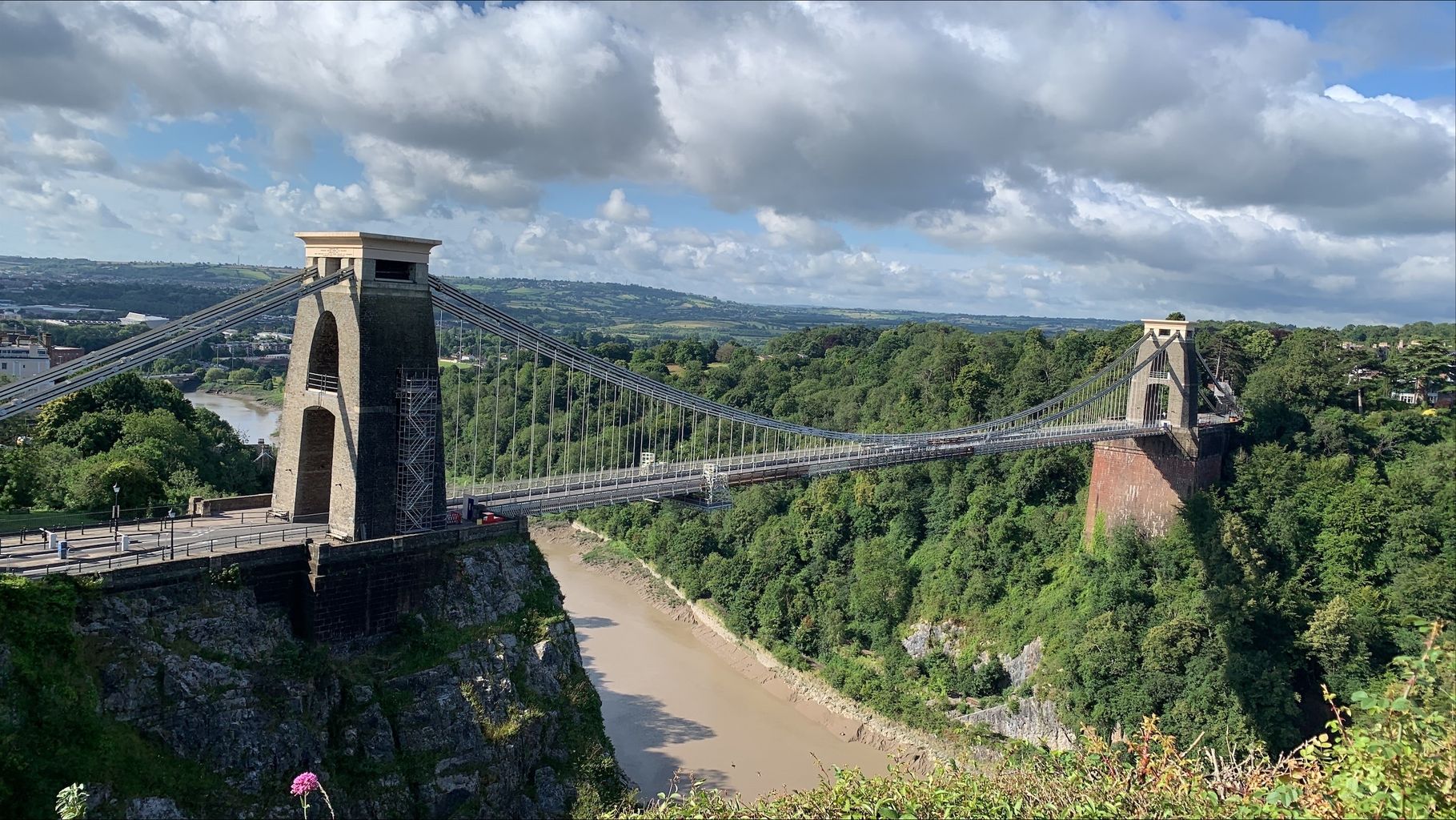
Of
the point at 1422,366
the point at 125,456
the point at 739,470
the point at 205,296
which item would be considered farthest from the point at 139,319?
the point at 1422,366

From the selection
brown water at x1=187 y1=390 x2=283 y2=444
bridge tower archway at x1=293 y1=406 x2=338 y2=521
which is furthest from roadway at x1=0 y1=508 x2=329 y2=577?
brown water at x1=187 y1=390 x2=283 y2=444

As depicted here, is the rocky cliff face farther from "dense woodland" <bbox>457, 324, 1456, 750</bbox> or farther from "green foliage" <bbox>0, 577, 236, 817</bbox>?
"dense woodland" <bbox>457, 324, 1456, 750</bbox>

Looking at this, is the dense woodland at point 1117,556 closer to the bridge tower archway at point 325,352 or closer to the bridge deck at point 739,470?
the bridge deck at point 739,470

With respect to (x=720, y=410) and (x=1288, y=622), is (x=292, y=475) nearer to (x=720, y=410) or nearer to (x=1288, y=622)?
(x=720, y=410)

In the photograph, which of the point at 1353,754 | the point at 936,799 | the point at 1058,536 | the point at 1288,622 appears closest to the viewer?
the point at 1353,754

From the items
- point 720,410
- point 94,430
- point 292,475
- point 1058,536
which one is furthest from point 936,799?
point 1058,536

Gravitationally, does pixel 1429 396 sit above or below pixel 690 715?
above

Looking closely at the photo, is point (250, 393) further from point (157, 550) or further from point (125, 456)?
point (157, 550)

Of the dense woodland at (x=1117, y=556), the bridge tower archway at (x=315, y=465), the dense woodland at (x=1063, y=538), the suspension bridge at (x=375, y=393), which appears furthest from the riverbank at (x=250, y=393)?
the bridge tower archway at (x=315, y=465)
